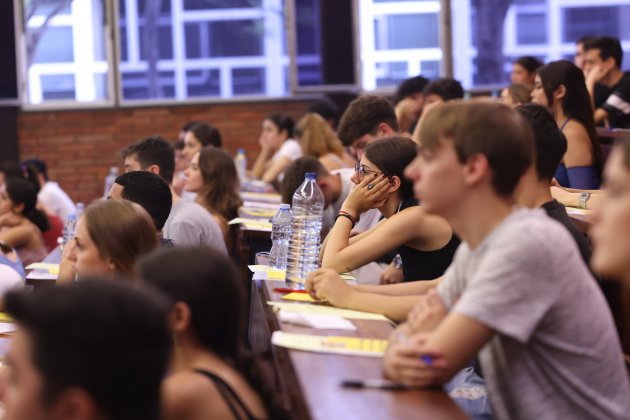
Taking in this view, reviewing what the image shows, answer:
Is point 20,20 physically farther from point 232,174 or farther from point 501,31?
point 232,174

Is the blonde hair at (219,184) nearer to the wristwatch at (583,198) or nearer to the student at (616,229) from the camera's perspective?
the wristwatch at (583,198)

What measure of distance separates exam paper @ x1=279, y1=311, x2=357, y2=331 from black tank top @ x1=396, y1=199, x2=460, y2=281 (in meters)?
0.73

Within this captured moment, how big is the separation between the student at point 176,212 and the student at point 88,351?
9.78 feet

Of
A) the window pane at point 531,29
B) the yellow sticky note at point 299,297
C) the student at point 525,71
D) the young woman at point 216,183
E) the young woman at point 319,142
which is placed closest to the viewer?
the yellow sticky note at point 299,297

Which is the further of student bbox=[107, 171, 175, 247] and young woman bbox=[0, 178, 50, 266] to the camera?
young woman bbox=[0, 178, 50, 266]

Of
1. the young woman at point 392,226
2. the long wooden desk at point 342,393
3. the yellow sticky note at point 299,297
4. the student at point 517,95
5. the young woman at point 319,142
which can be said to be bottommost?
the long wooden desk at point 342,393

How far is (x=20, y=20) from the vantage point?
10312 mm

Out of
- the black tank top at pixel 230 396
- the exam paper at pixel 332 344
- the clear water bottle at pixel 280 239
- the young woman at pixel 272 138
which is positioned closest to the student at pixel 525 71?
the young woman at pixel 272 138

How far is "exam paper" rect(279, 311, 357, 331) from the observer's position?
2.58m

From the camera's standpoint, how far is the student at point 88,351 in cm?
143

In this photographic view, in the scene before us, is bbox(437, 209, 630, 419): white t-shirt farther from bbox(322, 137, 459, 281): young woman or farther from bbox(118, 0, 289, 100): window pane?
bbox(118, 0, 289, 100): window pane

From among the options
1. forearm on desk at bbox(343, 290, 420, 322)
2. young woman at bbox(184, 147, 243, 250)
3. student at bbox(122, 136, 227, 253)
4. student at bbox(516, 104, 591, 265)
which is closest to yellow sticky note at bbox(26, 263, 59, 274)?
student at bbox(122, 136, 227, 253)

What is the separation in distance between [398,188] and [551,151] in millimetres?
653

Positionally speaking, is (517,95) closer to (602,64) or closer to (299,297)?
(602,64)
